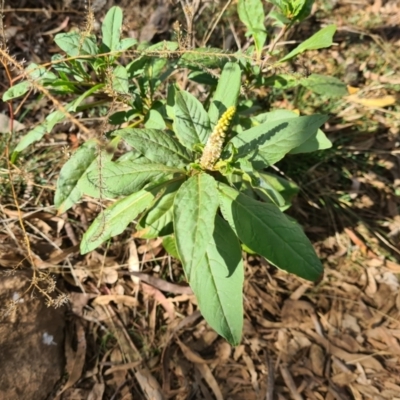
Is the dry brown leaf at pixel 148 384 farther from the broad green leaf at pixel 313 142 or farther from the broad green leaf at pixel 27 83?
the broad green leaf at pixel 27 83

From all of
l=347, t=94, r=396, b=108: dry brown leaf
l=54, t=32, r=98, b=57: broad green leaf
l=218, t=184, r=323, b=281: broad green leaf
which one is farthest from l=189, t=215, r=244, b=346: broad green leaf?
l=347, t=94, r=396, b=108: dry brown leaf

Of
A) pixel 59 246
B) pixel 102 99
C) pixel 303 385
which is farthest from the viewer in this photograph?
pixel 59 246

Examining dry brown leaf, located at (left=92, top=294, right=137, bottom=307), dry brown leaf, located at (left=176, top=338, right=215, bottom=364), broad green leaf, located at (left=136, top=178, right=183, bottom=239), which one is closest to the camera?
broad green leaf, located at (left=136, top=178, right=183, bottom=239)

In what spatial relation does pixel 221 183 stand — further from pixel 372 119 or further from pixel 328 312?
pixel 372 119

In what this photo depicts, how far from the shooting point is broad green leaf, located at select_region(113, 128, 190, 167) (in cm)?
180

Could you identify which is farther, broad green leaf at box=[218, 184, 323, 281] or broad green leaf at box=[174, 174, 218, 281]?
broad green leaf at box=[218, 184, 323, 281]

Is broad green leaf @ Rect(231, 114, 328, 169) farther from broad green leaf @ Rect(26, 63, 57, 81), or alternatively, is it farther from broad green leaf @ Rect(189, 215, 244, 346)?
broad green leaf @ Rect(26, 63, 57, 81)

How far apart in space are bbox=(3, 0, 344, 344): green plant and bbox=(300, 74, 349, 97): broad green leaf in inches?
3.0

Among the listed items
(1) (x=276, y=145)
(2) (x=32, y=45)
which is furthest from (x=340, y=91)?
(2) (x=32, y=45)

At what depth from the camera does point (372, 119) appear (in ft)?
11.0

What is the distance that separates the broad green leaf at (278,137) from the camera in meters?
1.80

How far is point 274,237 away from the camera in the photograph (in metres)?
1.71

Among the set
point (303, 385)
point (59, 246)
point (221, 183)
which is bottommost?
point (303, 385)

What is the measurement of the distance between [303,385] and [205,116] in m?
1.70
